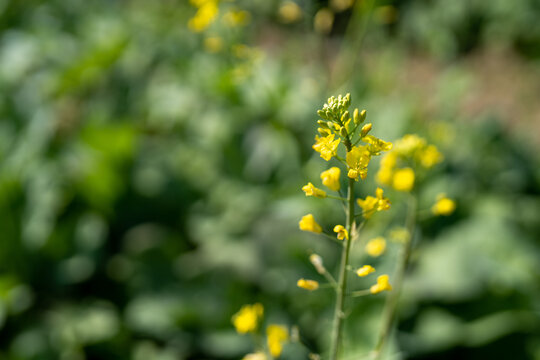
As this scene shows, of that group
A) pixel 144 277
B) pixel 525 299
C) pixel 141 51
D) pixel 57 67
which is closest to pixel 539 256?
pixel 525 299

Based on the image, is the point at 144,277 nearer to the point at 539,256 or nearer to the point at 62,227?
the point at 62,227

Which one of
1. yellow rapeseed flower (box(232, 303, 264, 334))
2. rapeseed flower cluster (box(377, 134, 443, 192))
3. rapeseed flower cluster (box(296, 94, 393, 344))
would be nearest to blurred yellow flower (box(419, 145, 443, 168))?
rapeseed flower cluster (box(377, 134, 443, 192))

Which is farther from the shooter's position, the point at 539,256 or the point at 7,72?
the point at 7,72

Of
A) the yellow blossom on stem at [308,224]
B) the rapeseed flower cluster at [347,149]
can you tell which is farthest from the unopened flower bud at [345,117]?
the yellow blossom on stem at [308,224]

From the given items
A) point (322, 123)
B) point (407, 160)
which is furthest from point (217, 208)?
point (322, 123)

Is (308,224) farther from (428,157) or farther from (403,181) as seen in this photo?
(428,157)
